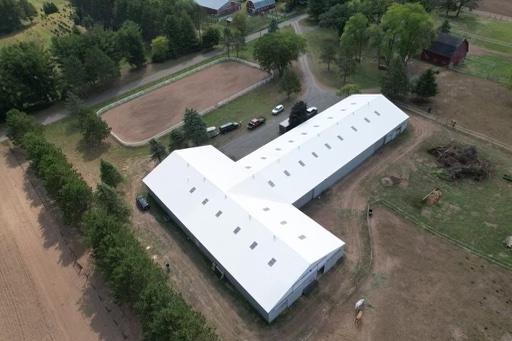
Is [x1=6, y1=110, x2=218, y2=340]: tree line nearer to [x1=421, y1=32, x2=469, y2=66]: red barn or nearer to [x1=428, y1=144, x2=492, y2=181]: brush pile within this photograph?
[x1=428, y1=144, x2=492, y2=181]: brush pile

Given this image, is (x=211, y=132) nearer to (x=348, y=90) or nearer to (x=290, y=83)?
(x=290, y=83)

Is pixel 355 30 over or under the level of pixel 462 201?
over

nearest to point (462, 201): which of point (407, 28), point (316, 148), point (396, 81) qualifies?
point (316, 148)

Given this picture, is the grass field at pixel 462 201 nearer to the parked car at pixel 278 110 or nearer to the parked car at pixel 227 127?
the parked car at pixel 278 110

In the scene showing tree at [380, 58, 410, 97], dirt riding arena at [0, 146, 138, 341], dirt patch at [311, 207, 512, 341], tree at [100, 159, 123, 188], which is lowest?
dirt patch at [311, 207, 512, 341]

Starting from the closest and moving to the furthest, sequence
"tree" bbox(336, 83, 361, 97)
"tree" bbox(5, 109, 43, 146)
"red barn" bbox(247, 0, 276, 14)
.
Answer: "tree" bbox(5, 109, 43, 146)
"tree" bbox(336, 83, 361, 97)
"red barn" bbox(247, 0, 276, 14)

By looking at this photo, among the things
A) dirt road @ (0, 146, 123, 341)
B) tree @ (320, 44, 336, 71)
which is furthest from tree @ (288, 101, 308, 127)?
dirt road @ (0, 146, 123, 341)
